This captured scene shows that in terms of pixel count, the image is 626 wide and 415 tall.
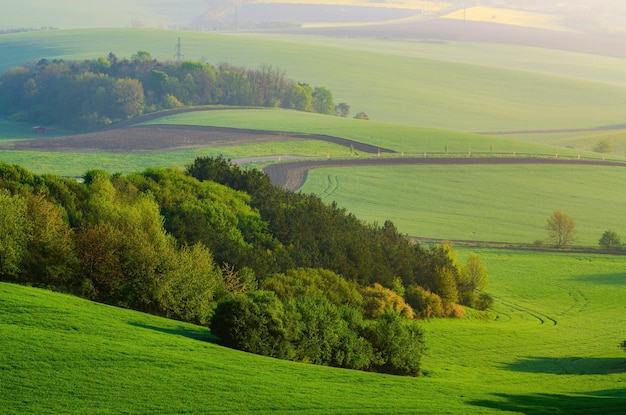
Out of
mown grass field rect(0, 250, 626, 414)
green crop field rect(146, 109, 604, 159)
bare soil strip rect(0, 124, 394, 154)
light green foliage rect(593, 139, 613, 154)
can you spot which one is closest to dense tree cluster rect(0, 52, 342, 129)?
green crop field rect(146, 109, 604, 159)

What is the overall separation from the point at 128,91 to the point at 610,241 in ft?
316

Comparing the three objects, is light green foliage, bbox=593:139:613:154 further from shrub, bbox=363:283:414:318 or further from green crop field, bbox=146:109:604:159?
shrub, bbox=363:283:414:318

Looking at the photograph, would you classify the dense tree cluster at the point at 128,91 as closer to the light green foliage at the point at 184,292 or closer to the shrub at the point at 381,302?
the shrub at the point at 381,302

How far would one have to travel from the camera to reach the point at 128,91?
166625mm

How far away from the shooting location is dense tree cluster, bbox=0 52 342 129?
541 feet

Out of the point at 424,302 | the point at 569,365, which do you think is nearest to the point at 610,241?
the point at 424,302

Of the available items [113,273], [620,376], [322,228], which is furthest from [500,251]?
[113,273]

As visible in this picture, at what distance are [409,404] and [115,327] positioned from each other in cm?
954

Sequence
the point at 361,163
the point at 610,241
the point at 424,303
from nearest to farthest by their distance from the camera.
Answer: the point at 424,303 → the point at 610,241 → the point at 361,163

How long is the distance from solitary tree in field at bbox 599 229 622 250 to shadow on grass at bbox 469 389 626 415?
191 ft

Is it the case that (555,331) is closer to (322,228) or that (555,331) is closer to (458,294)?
(458,294)

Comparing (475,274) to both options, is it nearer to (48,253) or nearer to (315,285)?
(315,285)

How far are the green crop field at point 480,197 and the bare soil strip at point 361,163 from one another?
172 centimetres

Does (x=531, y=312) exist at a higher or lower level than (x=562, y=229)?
lower
